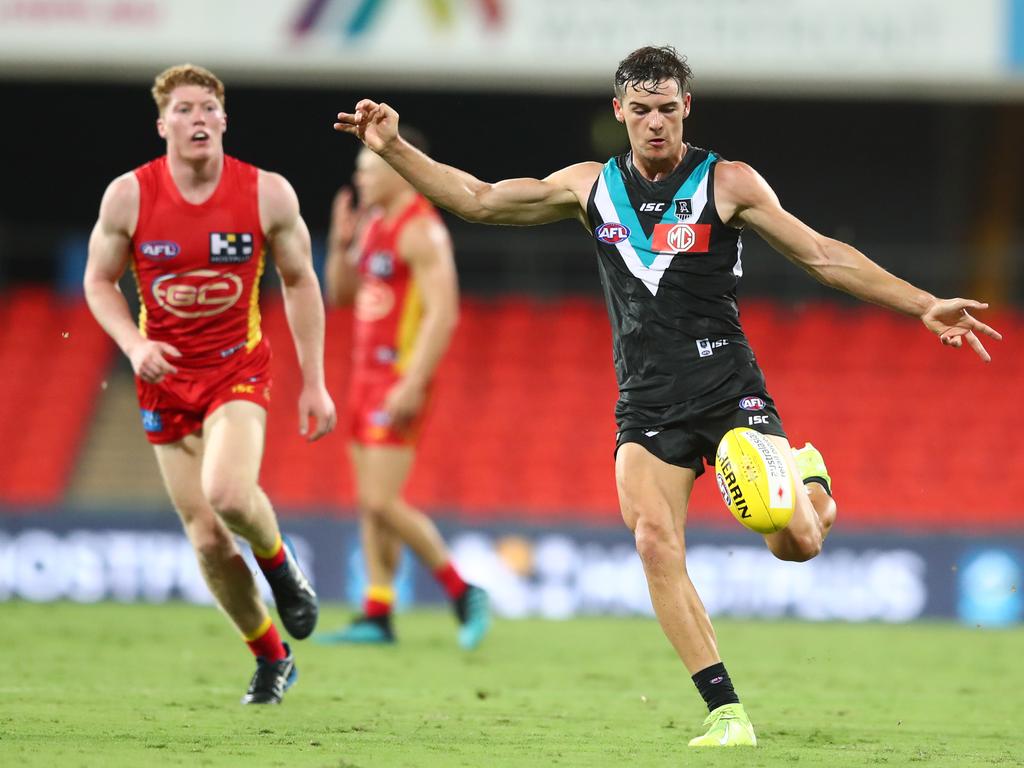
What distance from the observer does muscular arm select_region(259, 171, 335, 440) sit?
265 inches

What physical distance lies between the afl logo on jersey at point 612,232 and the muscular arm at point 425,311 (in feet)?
11.7

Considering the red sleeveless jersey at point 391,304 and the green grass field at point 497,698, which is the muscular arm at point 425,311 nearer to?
the red sleeveless jersey at point 391,304

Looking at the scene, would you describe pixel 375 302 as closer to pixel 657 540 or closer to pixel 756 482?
pixel 657 540

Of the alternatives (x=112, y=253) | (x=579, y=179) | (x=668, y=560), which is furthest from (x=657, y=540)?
(x=112, y=253)

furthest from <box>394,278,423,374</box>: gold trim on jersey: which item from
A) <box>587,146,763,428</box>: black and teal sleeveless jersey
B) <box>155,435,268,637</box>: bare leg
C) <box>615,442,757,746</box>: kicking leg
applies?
<box>615,442,757,746</box>: kicking leg

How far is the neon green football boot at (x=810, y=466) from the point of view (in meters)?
6.32

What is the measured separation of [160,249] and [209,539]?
1217mm

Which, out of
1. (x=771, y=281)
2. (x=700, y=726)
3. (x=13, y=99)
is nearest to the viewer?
(x=700, y=726)

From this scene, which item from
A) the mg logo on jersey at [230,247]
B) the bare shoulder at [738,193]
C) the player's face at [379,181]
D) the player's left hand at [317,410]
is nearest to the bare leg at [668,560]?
the bare shoulder at [738,193]

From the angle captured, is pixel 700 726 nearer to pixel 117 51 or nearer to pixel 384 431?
pixel 384 431

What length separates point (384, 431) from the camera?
958 cm

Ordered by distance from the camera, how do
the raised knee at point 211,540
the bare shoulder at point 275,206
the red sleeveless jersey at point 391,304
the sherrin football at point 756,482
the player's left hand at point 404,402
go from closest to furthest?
1. the sherrin football at point 756,482
2. the raised knee at point 211,540
3. the bare shoulder at point 275,206
4. the player's left hand at point 404,402
5. the red sleeveless jersey at point 391,304

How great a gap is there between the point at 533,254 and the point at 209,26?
509 centimetres

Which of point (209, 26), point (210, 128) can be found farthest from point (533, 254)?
point (210, 128)
